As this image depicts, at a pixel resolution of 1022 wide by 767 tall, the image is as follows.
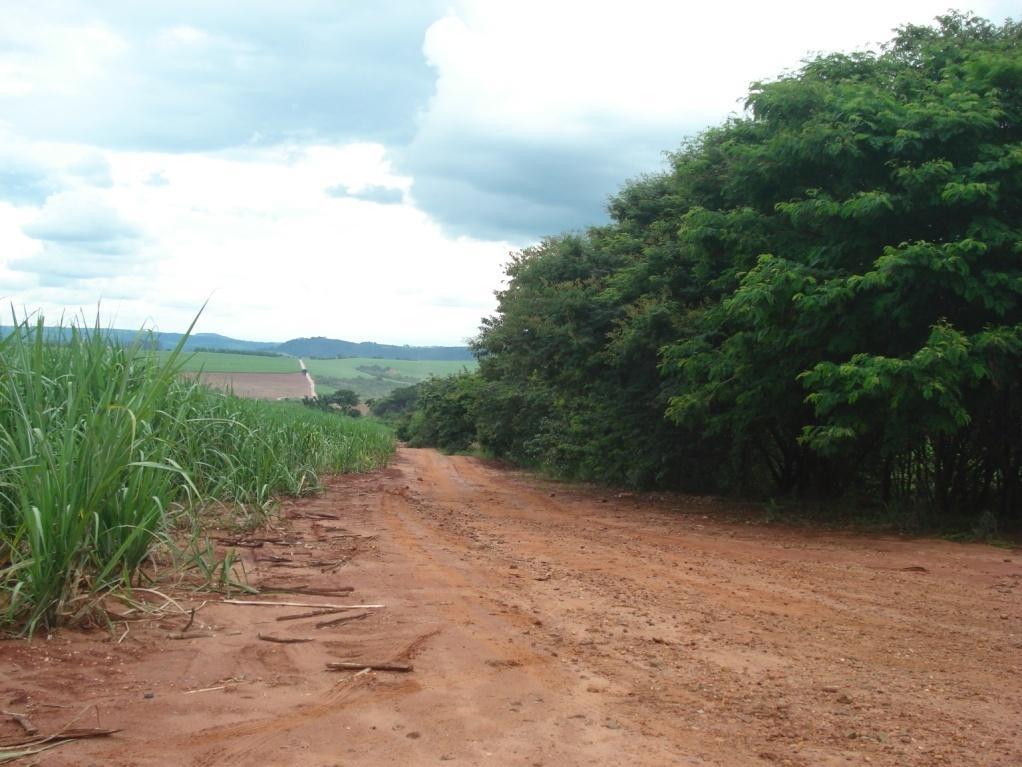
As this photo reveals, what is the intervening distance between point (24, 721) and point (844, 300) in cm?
911

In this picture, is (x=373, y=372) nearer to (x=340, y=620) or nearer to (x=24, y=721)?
(x=340, y=620)

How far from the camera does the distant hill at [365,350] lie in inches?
3707

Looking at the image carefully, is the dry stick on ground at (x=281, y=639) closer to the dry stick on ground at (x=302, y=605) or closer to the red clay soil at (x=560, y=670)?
the red clay soil at (x=560, y=670)

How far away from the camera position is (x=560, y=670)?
5.01 m

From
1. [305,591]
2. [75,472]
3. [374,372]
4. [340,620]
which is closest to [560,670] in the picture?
[340,620]

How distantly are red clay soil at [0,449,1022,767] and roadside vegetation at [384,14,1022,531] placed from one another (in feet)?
7.99

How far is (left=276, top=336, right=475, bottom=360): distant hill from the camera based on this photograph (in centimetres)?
9417

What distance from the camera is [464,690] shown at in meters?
4.64

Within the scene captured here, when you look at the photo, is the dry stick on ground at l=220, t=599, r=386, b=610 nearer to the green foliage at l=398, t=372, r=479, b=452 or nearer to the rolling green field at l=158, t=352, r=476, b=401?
the green foliage at l=398, t=372, r=479, b=452

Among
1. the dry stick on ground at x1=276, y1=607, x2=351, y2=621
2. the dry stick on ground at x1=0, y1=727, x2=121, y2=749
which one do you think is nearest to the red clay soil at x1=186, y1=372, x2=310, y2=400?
the dry stick on ground at x1=276, y1=607, x2=351, y2=621

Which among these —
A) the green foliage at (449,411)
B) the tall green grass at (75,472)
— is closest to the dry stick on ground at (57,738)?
the tall green grass at (75,472)

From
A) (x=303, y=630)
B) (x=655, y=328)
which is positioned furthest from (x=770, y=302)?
(x=303, y=630)

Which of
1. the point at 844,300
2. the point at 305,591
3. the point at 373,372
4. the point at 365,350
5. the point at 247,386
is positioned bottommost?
the point at 305,591

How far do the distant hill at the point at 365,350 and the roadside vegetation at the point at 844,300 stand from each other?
245 ft
